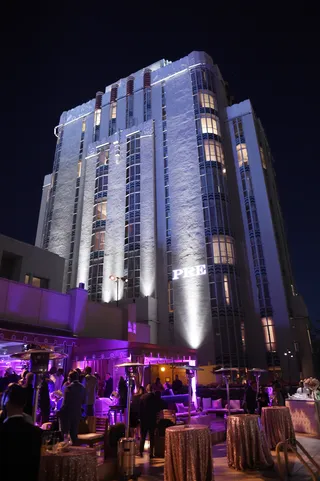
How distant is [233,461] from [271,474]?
0.93 metres

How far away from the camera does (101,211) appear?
43469 millimetres

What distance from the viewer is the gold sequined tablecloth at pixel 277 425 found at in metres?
9.09

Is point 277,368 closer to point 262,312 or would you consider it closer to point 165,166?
point 262,312

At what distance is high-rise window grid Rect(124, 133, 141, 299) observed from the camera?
120ft

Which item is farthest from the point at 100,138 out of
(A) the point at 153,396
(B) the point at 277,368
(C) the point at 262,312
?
(A) the point at 153,396

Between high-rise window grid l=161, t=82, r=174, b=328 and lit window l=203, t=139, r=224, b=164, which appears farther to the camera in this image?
lit window l=203, t=139, r=224, b=164

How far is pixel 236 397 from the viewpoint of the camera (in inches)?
784

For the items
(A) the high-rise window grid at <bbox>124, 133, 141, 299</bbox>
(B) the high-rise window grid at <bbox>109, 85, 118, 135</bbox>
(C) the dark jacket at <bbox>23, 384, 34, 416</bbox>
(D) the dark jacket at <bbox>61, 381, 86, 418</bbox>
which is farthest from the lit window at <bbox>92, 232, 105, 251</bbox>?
(D) the dark jacket at <bbox>61, 381, 86, 418</bbox>

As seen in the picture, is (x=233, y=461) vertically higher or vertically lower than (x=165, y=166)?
lower

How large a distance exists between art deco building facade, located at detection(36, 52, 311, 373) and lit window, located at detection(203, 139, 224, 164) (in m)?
0.14

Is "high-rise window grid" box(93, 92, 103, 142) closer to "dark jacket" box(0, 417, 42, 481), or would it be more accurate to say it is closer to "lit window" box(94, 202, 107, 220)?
"lit window" box(94, 202, 107, 220)

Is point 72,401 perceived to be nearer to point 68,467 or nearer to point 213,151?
point 68,467

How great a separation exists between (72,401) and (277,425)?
5.67 metres

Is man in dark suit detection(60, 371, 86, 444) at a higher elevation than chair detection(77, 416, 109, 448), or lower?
higher
